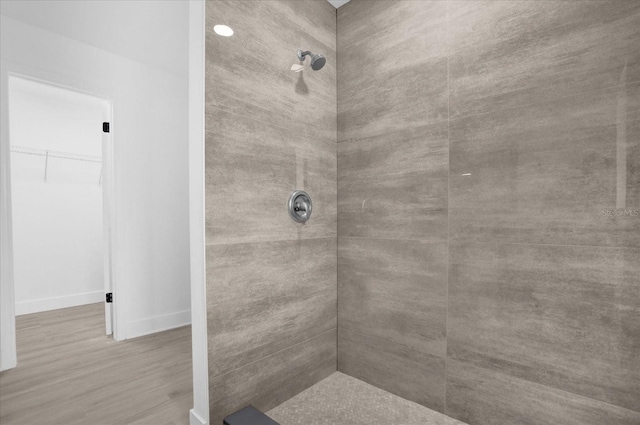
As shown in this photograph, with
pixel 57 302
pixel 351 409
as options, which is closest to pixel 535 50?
pixel 351 409

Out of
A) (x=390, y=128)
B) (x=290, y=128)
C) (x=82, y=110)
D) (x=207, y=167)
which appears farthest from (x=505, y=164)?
(x=82, y=110)

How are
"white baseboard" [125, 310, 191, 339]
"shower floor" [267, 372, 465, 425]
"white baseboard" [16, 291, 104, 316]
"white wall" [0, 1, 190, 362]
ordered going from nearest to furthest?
1. "shower floor" [267, 372, 465, 425]
2. "white wall" [0, 1, 190, 362]
3. "white baseboard" [125, 310, 191, 339]
4. "white baseboard" [16, 291, 104, 316]

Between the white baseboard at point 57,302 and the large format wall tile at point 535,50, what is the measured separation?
449 centimetres

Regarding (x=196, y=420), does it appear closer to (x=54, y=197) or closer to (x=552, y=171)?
(x=552, y=171)

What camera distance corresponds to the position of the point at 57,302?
3666 millimetres

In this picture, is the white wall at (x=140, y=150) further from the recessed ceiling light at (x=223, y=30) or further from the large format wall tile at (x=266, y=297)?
the large format wall tile at (x=266, y=297)

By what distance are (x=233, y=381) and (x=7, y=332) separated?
6.22ft

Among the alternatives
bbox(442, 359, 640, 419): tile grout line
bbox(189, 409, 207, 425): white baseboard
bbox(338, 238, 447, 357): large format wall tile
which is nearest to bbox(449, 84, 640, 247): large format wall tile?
bbox(338, 238, 447, 357): large format wall tile

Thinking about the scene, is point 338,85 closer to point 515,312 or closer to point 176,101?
point 515,312

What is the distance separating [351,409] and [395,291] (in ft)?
2.12

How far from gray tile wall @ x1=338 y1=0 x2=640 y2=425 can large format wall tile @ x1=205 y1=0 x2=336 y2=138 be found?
167 millimetres

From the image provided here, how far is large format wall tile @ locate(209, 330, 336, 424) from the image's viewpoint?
4.71 feet

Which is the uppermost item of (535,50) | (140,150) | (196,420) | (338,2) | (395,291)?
(338,2)

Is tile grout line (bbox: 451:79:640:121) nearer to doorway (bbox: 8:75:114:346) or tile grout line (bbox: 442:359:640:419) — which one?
tile grout line (bbox: 442:359:640:419)
